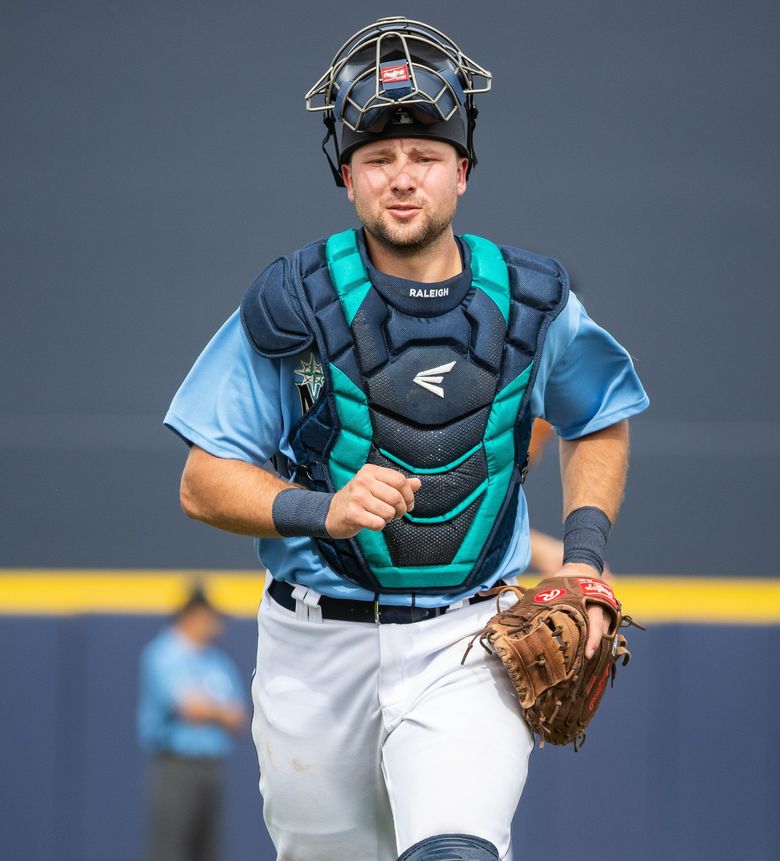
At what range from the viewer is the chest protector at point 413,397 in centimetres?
279

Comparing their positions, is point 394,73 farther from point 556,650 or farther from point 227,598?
point 227,598

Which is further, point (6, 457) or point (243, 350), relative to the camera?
point (6, 457)

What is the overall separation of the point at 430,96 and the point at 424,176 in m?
0.17

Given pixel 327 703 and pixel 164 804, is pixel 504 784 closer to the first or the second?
pixel 327 703

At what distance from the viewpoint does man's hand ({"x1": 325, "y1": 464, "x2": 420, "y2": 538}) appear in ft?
7.64

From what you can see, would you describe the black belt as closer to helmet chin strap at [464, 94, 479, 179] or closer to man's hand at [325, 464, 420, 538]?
man's hand at [325, 464, 420, 538]

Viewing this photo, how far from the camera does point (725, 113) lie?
9.12m

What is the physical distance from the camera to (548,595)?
275cm

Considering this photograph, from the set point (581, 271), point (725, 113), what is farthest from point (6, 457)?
point (725, 113)

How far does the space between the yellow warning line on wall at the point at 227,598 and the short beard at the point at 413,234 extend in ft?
11.4

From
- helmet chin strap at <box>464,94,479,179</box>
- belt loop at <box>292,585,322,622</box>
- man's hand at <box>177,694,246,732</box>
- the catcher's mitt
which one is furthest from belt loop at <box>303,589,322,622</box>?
man's hand at <box>177,694,246,732</box>

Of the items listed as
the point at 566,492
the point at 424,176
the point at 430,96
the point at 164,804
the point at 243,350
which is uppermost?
the point at 430,96

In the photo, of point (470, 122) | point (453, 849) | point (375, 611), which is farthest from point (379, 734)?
point (470, 122)

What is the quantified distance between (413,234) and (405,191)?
0.09m
